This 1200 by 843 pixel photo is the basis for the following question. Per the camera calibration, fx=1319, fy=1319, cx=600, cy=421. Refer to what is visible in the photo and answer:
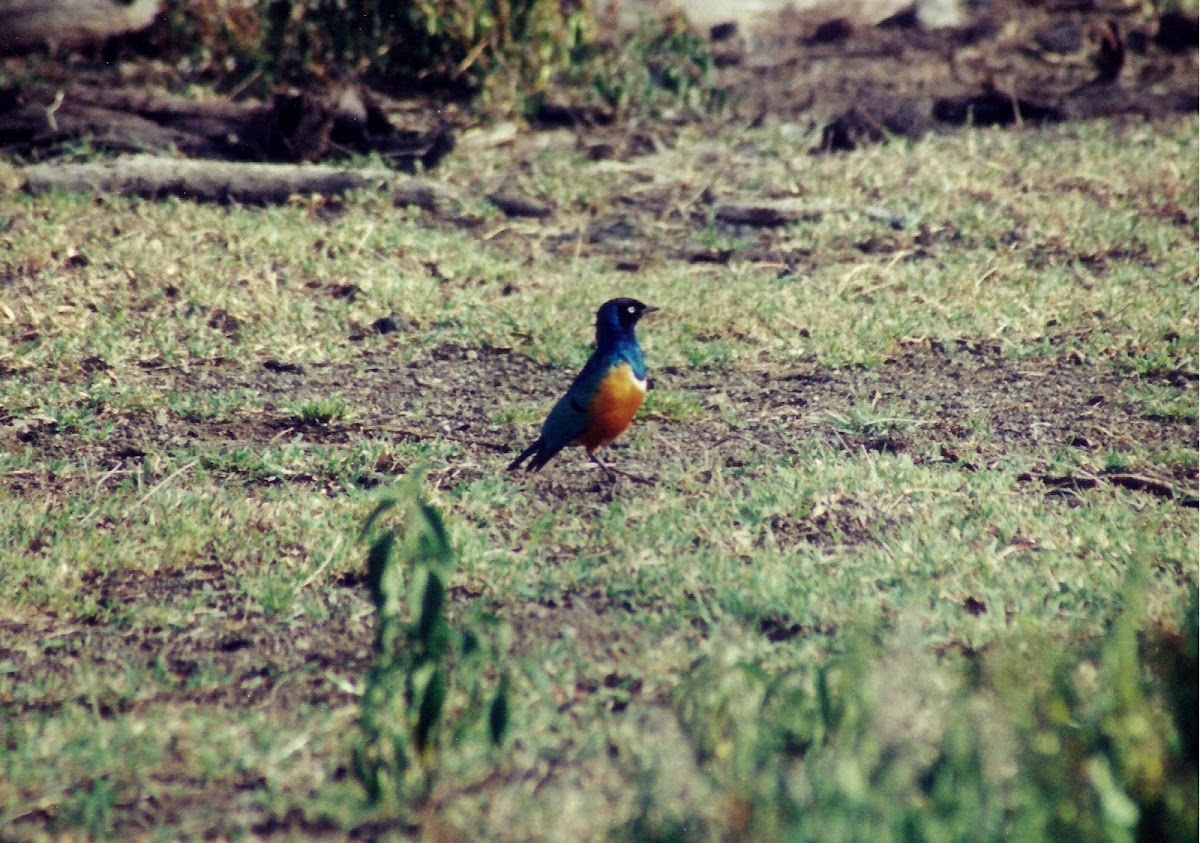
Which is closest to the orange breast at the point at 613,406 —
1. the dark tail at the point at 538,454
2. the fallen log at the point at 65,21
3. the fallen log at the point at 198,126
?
the dark tail at the point at 538,454

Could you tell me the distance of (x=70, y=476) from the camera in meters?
4.84

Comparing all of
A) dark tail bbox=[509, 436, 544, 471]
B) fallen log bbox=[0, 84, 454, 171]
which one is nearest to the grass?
dark tail bbox=[509, 436, 544, 471]

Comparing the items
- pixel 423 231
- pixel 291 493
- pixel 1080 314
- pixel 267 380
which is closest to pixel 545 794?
pixel 291 493

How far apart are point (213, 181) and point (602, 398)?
3819mm

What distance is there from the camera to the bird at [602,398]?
462 centimetres

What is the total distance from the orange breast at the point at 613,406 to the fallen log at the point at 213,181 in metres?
3.30

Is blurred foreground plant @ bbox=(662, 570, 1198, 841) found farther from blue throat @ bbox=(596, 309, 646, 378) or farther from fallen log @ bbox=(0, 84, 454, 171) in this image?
fallen log @ bbox=(0, 84, 454, 171)

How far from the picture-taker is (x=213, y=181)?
7.47m

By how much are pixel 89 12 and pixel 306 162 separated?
10.7 ft

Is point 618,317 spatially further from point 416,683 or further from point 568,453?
point 416,683

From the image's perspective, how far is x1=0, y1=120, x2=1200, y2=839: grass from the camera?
2.72 meters

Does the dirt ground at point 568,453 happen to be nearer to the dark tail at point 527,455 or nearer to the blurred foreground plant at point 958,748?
the dark tail at point 527,455

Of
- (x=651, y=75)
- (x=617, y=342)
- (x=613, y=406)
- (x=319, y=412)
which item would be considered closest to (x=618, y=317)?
(x=617, y=342)

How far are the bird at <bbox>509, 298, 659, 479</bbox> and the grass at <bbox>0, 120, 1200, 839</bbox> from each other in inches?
7.5
